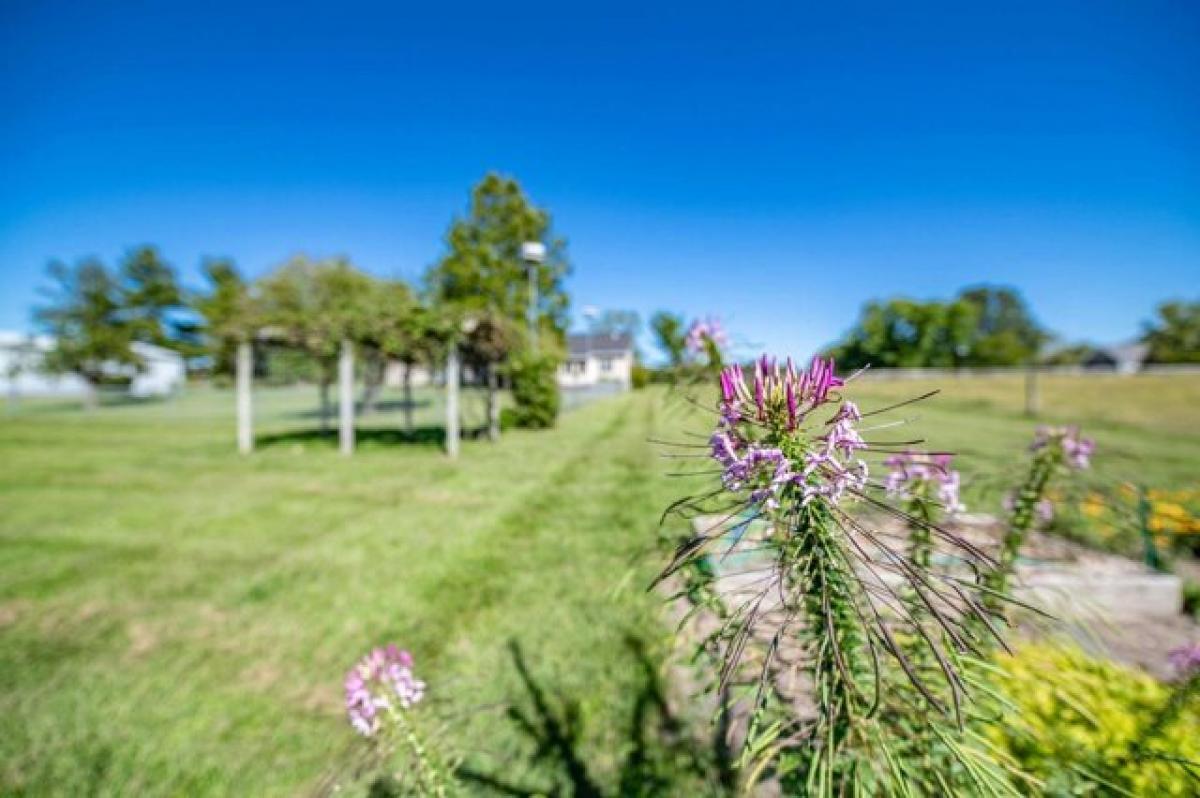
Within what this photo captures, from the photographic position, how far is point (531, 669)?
107 inches

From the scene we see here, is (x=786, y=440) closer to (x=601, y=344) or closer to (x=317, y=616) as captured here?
(x=317, y=616)

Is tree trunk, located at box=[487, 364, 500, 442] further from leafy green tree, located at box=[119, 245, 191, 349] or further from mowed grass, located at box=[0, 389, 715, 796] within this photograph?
leafy green tree, located at box=[119, 245, 191, 349]

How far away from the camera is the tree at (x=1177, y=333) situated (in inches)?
1673

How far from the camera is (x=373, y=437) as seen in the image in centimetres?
1230

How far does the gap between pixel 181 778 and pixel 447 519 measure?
338 centimetres

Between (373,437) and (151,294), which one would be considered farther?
(151,294)

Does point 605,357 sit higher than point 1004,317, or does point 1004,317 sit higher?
point 1004,317

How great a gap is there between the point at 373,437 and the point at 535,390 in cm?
457

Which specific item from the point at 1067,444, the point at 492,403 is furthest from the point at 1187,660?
the point at 492,403

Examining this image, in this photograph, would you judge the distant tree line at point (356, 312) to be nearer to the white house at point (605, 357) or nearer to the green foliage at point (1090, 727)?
the green foliage at point (1090, 727)

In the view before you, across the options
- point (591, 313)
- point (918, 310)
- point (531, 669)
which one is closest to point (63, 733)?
point (531, 669)

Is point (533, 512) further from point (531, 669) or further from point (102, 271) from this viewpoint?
point (102, 271)

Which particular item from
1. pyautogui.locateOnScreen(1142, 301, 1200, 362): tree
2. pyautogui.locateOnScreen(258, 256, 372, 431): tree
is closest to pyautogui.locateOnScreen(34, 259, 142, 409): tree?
pyautogui.locateOnScreen(258, 256, 372, 431): tree

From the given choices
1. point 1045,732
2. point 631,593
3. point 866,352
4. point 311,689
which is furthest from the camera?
point 631,593
